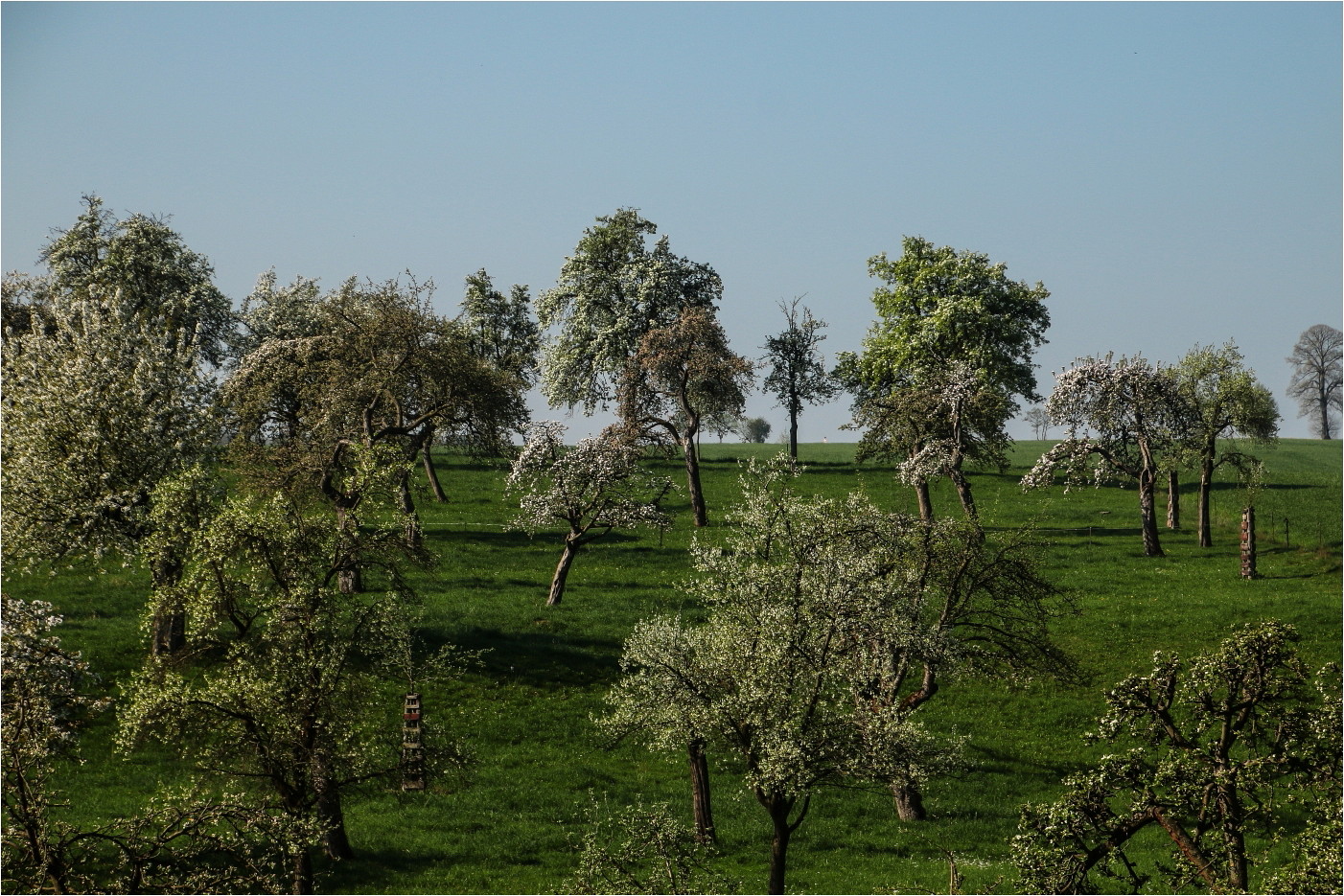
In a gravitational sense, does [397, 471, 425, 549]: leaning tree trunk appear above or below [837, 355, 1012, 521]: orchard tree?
below

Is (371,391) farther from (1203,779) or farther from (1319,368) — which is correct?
(1319,368)

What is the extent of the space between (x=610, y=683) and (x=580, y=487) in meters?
10.9

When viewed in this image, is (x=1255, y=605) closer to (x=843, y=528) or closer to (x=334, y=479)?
(x=843, y=528)

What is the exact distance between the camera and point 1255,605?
5259cm

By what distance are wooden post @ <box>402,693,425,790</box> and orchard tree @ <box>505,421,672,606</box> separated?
1756 cm

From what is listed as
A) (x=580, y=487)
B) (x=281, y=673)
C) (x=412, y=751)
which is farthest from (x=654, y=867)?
(x=580, y=487)

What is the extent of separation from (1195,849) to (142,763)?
100 feet

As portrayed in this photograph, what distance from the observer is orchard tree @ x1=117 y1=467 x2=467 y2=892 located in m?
28.6

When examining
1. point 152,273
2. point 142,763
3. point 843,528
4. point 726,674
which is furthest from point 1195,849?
point 152,273

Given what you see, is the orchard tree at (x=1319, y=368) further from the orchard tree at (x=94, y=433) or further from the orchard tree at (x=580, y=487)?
the orchard tree at (x=94, y=433)

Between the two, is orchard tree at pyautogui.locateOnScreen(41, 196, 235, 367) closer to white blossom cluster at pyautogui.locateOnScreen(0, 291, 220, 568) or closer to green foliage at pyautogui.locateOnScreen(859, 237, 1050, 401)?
white blossom cluster at pyautogui.locateOnScreen(0, 291, 220, 568)

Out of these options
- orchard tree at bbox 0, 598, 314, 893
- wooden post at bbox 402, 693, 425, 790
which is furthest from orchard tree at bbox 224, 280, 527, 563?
orchard tree at bbox 0, 598, 314, 893

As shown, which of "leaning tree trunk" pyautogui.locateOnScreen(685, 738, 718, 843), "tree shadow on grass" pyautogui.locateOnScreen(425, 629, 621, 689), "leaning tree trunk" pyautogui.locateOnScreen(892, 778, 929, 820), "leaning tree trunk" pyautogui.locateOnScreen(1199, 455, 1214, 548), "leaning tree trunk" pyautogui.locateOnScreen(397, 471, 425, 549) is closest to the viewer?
"leaning tree trunk" pyautogui.locateOnScreen(685, 738, 718, 843)

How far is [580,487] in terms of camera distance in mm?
53875
